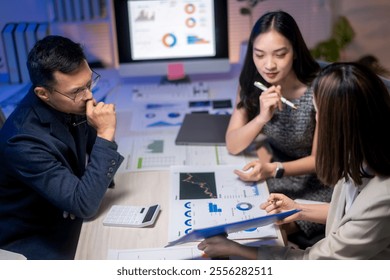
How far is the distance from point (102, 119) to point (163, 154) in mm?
371

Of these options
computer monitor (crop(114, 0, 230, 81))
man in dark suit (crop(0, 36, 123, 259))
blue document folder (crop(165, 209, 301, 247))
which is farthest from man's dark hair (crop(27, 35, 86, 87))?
computer monitor (crop(114, 0, 230, 81))

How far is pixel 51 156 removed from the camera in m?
1.20

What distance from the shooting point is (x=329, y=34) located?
2.72 m

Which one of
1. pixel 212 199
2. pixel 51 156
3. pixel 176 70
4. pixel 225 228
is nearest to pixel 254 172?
pixel 212 199

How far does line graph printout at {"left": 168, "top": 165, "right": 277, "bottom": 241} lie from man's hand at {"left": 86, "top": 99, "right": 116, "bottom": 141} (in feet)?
0.80

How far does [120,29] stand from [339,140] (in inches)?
58.9

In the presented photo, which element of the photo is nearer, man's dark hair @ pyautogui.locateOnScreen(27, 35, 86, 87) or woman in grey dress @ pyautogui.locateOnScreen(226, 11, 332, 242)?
man's dark hair @ pyautogui.locateOnScreen(27, 35, 86, 87)

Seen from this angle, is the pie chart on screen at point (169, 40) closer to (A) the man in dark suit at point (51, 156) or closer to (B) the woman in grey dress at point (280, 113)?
(B) the woman in grey dress at point (280, 113)

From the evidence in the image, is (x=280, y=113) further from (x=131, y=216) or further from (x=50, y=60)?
(x=50, y=60)

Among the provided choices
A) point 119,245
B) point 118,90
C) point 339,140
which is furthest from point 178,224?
point 118,90

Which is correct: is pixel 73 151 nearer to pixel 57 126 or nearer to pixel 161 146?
pixel 57 126

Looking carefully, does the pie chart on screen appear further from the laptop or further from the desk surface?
the desk surface

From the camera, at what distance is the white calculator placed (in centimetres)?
122

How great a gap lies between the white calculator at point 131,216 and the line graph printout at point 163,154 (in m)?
0.25
